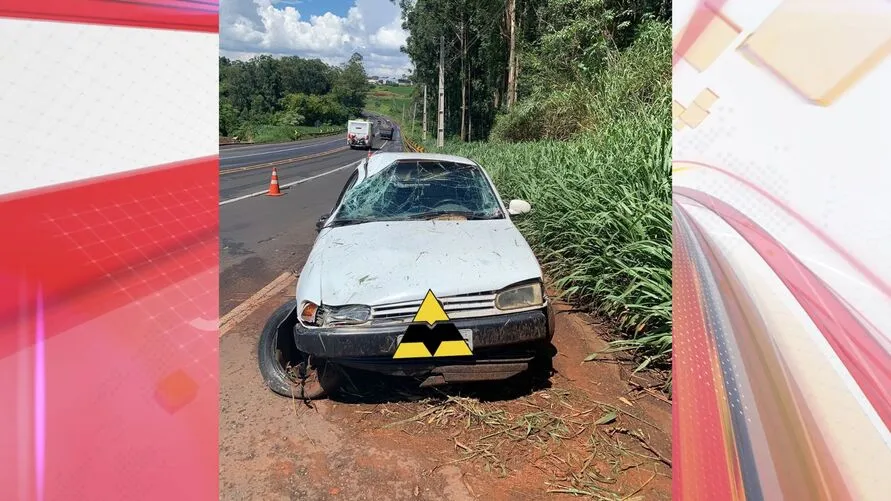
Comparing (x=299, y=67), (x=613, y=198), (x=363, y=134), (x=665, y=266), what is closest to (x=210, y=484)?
(x=665, y=266)

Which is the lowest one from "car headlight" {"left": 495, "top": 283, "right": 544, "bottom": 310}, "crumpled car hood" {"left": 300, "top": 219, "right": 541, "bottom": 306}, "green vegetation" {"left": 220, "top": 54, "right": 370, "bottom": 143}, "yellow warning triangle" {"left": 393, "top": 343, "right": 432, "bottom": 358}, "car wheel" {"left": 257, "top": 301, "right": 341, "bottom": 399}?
"car wheel" {"left": 257, "top": 301, "right": 341, "bottom": 399}

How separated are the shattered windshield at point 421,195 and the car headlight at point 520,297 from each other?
3.58ft

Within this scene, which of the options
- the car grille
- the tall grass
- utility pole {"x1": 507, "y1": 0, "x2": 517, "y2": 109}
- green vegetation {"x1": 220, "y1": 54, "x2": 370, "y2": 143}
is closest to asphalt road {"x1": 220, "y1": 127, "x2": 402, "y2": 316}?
the car grille

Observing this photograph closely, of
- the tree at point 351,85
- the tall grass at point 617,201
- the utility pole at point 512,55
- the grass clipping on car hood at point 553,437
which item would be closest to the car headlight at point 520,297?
the grass clipping on car hood at point 553,437

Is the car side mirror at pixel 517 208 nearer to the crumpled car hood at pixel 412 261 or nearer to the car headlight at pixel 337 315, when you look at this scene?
the crumpled car hood at pixel 412 261

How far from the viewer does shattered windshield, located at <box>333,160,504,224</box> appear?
3617 millimetres

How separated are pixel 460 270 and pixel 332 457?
3.70 feet

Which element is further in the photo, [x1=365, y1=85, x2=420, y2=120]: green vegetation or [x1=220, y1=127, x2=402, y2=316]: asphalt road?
[x1=365, y1=85, x2=420, y2=120]: green vegetation

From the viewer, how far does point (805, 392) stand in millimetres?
1140

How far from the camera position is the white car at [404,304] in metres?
2.47

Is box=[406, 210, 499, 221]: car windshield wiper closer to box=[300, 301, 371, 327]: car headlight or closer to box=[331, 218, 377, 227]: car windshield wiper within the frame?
box=[331, 218, 377, 227]: car windshield wiper

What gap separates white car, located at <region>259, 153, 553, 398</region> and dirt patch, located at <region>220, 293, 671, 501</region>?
0.24m

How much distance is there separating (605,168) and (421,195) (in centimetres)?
203

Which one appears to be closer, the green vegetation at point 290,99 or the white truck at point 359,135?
the green vegetation at point 290,99
